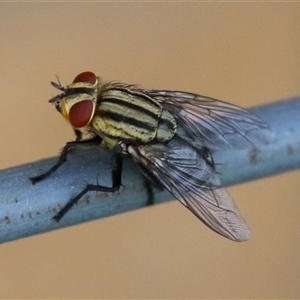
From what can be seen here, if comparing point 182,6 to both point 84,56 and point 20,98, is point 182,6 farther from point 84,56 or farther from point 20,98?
point 20,98

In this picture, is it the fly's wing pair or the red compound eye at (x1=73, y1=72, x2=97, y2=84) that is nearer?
the fly's wing pair

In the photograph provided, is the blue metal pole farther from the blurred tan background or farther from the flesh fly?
the blurred tan background

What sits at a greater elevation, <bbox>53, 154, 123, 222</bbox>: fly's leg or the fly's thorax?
<bbox>53, 154, 123, 222</bbox>: fly's leg

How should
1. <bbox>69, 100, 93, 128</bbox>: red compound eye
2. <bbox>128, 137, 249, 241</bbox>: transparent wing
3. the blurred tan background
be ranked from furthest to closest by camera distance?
the blurred tan background → <bbox>69, 100, 93, 128</bbox>: red compound eye → <bbox>128, 137, 249, 241</bbox>: transparent wing

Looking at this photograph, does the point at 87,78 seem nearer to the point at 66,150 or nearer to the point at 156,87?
the point at 66,150

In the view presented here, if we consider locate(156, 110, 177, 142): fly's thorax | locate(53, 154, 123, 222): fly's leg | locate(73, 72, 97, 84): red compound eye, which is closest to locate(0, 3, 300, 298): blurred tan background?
locate(156, 110, 177, 142): fly's thorax

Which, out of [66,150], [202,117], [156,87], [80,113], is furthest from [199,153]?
[156,87]

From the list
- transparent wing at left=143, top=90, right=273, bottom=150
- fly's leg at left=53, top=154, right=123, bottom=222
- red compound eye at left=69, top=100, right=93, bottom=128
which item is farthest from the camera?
transparent wing at left=143, top=90, right=273, bottom=150

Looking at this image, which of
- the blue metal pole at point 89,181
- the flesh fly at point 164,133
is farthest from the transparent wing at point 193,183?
the blue metal pole at point 89,181
